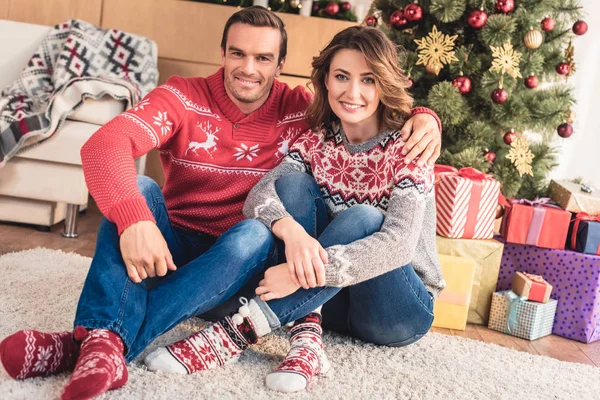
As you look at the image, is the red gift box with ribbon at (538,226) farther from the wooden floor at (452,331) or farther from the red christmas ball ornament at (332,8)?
the red christmas ball ornament at (332,8)

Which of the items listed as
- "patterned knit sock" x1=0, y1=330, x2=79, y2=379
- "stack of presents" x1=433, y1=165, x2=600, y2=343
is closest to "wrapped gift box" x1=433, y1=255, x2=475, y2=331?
"stack of presents" x1=433, y1=165, x2=600, y2=343

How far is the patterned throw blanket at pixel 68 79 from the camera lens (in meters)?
2.37

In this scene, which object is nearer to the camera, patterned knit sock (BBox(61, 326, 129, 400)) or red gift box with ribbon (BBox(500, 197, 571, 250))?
patterned knit sock (BBox(61, 326, 129, 400))

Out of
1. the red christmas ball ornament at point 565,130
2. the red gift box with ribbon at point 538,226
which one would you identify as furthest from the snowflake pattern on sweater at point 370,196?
the red christmas ball ornament at point 565,130

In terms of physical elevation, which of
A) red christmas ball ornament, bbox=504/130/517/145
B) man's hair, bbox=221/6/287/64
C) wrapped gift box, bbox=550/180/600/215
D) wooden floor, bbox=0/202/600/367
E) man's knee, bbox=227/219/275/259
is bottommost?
wooden floor, bbox=0/202/600/367

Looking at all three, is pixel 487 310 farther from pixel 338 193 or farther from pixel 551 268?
pixel 338 193

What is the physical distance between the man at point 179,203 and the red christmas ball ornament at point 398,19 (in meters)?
0.75

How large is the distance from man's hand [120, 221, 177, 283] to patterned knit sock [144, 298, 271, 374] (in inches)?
6.7

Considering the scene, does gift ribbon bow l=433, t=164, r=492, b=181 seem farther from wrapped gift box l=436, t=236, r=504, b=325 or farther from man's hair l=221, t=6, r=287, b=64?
man's hair l=221, t=6, r=287, b=64

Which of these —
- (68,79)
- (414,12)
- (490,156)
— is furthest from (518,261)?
(68,79)

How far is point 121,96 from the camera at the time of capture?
253cm

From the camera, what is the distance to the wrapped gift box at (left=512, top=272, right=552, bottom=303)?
6.53 feet

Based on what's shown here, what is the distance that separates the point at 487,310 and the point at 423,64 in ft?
2.84

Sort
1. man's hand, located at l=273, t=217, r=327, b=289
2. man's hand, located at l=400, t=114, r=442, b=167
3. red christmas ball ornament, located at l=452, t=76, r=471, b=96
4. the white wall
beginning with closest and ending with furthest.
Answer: man's hand, located at l=273, t=217, r=327, b=289, man's hand, located at l=400, t=114, r=442, b=167, red christmas ball ornament, located at l=452, t=76, r=471, b=96, the white wall
